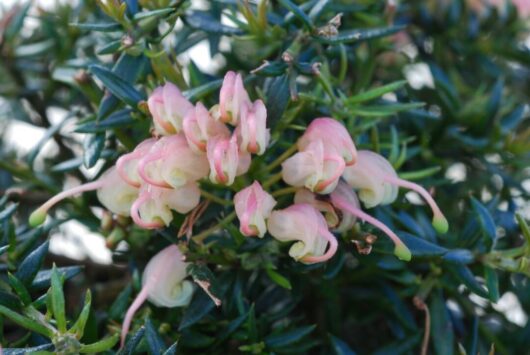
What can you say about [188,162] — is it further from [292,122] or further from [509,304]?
[509,304]

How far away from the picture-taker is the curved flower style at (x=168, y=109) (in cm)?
58

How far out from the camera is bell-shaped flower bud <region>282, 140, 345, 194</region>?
573 mm

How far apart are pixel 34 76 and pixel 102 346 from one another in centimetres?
52

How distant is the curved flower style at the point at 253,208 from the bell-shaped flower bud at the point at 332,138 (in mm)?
55

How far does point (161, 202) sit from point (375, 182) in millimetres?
161

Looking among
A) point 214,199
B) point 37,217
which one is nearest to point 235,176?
point 214,199

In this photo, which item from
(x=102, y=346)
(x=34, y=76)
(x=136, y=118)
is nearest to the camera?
(x=102, y=346)

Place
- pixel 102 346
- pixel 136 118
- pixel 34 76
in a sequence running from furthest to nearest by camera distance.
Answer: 1. pixel 34 76
2. pixel 136 118
3. pixel 102 346

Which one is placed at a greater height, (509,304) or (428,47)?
(428,47)

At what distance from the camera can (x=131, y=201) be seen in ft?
2.04

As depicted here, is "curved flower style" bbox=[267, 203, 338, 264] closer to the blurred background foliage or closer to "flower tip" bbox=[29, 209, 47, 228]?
the blurred background foliage

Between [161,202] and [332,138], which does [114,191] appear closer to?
[161,202]

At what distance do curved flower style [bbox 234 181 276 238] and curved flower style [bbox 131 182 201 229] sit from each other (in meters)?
0.04

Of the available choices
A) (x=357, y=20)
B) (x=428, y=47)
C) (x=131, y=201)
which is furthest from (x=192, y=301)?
(x=428, y=47)
